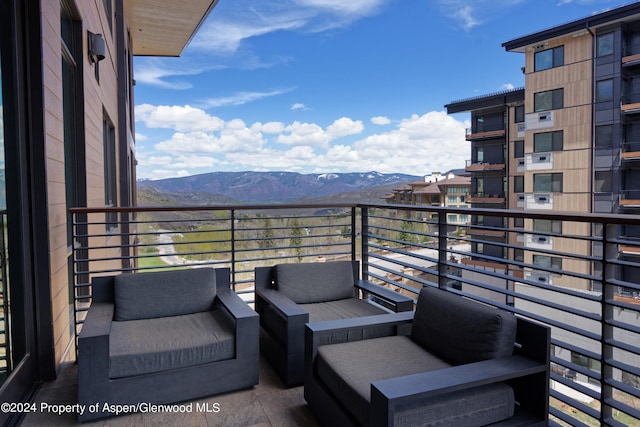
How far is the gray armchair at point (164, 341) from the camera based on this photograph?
2.14m

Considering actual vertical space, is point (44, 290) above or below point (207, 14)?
below

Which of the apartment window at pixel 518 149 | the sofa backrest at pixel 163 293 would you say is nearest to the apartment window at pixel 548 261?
the apartment window at pixel 518 149

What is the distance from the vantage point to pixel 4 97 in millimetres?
2152

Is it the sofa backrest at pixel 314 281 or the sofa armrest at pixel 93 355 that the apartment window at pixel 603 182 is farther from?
the sofa armrest at pixel 93 355

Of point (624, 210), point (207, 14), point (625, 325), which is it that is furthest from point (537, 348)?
point (624, 210)

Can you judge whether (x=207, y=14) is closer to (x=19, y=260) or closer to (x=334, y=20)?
(x=19, y=260)

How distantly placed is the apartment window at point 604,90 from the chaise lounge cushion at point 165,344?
16.1 meters

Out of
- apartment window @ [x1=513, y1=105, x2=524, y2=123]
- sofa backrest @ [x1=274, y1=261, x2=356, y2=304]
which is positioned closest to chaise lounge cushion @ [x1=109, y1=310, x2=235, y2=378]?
sofa backrest @ [x1=274, y1=261, x2=356, y2=304]

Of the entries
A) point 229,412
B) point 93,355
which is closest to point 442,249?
point 229,412

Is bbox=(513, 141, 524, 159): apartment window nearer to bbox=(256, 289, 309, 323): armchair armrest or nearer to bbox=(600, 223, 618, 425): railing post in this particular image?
bbox=(256, 289, 309, 323): armchair armrest

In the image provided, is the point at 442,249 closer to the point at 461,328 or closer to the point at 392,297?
the point at 392,297

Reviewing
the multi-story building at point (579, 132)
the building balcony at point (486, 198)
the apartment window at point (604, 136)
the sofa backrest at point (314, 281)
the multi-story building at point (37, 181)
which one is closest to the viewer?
the multi-story building at point (37, 181)

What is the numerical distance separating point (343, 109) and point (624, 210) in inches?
679

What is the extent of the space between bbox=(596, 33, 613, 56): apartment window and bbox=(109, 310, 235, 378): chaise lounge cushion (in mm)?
16021
